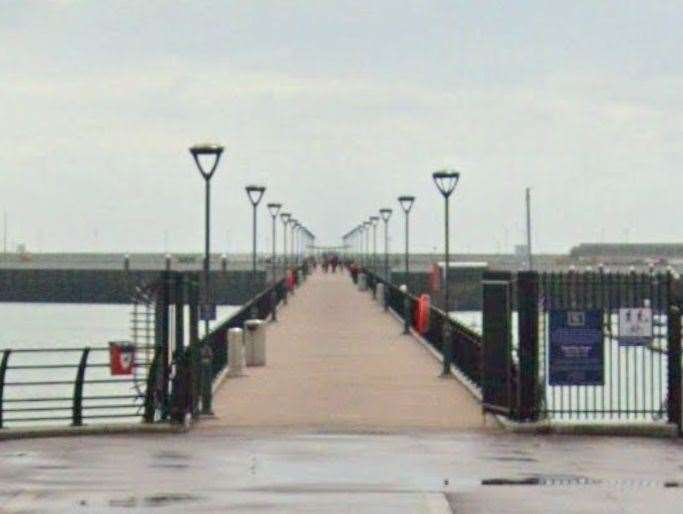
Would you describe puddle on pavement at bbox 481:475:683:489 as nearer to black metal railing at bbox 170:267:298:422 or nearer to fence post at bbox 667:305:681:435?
fence post at bbox 667:305:681:435

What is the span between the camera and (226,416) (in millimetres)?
30984

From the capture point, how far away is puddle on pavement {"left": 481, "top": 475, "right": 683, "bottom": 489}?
68.1 feet

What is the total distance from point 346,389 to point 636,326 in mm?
8716

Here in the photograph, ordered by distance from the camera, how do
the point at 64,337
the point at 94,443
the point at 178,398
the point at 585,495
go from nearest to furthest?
the point at 585,495 → the point at 94,443 → the point at 178,398 → the point at 64,337

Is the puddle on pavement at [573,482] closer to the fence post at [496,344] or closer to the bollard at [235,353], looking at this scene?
the fence post at [496,344]

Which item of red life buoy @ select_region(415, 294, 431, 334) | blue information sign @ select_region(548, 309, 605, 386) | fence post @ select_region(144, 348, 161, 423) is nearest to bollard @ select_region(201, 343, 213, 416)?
fence post @ select_region(144, 348, 161, 423)

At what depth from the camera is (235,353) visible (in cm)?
4144

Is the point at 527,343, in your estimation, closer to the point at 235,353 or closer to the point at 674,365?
the point at 674,365

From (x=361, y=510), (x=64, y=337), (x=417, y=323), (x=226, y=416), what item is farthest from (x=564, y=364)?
(x=64, y=337)

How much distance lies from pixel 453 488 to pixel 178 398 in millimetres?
9352

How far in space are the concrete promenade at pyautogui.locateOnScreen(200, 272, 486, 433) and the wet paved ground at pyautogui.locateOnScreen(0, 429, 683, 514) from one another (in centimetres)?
234

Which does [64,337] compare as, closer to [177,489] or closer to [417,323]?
[417,323]

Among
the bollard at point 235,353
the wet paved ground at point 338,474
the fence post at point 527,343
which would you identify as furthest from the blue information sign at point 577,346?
the bollard at point 235,353

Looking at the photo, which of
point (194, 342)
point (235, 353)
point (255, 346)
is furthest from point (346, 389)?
point (255, 346)
